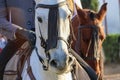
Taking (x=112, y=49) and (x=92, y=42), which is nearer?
(x=92, y=42)

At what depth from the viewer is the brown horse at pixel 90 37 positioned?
764cm

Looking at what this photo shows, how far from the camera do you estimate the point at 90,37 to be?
784 cm

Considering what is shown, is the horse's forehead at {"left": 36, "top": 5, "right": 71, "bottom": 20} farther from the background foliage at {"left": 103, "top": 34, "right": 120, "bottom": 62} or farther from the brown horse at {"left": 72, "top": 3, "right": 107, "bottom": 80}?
the background foliage at {"left": 103, "top": 34, "right": 120, "bottom": 62}

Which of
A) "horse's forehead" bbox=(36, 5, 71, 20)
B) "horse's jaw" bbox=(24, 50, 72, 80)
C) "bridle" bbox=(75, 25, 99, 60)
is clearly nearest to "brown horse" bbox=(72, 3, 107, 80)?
"bridle" bbox=(75, 25, 99, 60)

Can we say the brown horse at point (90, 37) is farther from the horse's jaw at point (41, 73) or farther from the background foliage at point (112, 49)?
the background foliage at point (112, 49)

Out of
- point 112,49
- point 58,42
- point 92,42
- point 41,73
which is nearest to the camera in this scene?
point 58,42

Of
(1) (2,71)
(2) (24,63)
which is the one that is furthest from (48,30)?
(1) (2,71)

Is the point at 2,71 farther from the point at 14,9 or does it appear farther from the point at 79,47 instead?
the point at 79,47

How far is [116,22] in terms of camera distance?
1177 inches

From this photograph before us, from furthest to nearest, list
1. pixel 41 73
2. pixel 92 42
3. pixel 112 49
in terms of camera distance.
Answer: pixel 112 49 → pixel 92 42 → pixel 41 73

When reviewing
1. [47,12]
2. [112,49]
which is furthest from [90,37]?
[112,49]

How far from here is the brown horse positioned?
764cm

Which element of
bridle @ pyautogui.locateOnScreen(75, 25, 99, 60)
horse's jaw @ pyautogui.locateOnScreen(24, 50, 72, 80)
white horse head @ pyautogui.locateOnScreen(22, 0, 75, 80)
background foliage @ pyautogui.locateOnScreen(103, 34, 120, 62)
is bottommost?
background foliage @ pyautogui.locateOnScreen(103, 34, 120, 62)

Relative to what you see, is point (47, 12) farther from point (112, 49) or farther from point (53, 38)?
point (112, 49)
